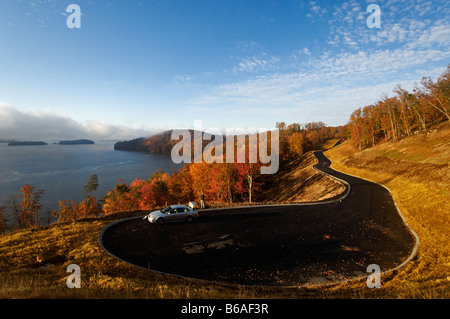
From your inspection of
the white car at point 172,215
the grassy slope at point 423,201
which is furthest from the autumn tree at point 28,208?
the grassy slope at point 423,201

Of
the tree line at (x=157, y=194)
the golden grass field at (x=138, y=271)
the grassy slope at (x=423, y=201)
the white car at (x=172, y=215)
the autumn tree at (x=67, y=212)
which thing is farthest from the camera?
the autumn tree at (x=67, y=212)

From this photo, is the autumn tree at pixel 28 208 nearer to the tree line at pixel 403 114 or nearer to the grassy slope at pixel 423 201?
the grassy slope at pixel 423 201

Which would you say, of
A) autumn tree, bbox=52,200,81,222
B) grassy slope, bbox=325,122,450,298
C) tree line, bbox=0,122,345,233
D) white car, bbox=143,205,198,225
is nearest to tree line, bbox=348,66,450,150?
grassy slope, bbox=325,122,450,298

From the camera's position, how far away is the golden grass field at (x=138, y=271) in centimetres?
579

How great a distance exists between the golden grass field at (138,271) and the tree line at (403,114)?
1590 inches

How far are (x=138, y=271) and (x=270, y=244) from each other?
296 inches
